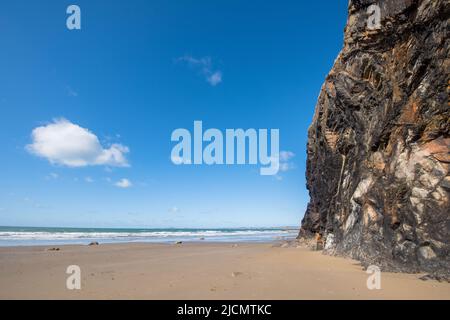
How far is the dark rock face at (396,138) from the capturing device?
31.7 ft

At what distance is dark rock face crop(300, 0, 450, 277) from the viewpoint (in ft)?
31.7

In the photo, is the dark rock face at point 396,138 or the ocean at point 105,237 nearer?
the dark rock face at point 396,138

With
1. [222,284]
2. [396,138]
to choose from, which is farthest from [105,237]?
[396,138]

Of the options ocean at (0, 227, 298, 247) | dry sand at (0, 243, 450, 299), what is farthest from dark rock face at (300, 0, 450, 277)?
ocean at (0, 227, 298, 247)

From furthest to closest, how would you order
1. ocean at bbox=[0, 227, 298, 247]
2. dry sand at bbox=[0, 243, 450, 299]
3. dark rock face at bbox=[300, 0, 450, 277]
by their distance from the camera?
ocean at bbox=[0, 227, 298, 247]
dark rock face at bbox=[300, 0, 450, 277]
dry sand at bbox=[0, 243, 450, 299]

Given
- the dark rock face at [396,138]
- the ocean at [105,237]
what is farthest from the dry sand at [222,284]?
the ocean at [105,237]

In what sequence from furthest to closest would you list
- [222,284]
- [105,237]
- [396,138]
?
[105,237] → [396,138] → [222,284]

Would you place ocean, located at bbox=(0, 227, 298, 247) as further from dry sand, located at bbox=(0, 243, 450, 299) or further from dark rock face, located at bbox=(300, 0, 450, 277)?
dark rock face, located at bbox=(300, 0, 450, 277)

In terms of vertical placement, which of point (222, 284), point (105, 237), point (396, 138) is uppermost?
point (396, 138)

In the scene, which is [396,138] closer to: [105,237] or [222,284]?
[222,284]

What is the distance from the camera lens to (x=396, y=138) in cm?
1179

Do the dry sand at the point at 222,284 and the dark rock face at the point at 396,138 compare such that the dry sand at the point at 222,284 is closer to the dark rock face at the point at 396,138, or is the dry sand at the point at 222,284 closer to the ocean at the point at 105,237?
the dark rock face at the point at 396,138
